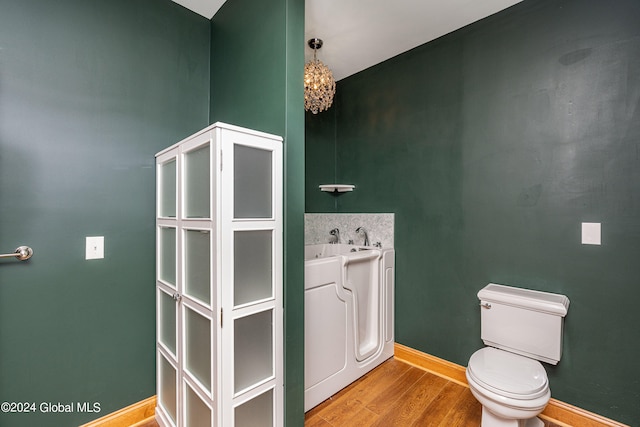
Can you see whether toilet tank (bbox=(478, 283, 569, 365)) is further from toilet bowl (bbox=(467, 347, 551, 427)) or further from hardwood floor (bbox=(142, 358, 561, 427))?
hardwood floor (bbox=(142, 358, 561, 427))

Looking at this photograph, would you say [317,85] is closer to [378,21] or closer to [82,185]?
[378,21]

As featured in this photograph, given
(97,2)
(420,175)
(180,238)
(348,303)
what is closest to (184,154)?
(180,238)

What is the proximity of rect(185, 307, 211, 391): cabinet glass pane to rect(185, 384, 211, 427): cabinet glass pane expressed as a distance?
105 millimetres

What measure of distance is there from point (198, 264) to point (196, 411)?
0.70 meters

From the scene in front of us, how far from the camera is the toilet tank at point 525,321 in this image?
163 cm

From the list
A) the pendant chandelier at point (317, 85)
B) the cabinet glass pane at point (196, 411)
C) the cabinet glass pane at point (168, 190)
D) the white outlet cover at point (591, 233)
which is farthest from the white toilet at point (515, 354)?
the cabinet glass pane at point (168, 190)

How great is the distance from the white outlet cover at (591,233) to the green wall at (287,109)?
1.63m

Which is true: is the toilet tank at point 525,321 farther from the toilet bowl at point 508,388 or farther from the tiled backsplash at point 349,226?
the tiled backsplash at point 349,226

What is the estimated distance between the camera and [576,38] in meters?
1.70

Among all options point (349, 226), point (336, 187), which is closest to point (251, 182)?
point (336, 187)

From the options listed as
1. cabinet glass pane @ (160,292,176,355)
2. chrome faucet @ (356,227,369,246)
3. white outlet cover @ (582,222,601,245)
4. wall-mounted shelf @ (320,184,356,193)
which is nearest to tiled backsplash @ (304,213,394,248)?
chrome faucet @ (356,227,369,246)

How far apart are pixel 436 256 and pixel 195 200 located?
181cm

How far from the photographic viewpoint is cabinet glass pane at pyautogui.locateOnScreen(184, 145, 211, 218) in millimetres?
1285

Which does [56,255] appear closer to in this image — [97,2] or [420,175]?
[97,2]
